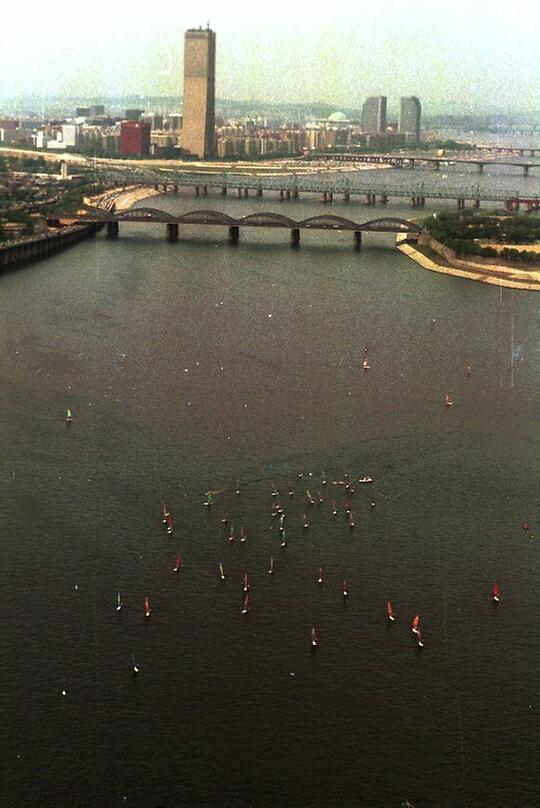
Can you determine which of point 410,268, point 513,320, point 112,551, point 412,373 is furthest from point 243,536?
point 410,268

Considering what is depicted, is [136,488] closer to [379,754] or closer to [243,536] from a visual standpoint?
[243,536]

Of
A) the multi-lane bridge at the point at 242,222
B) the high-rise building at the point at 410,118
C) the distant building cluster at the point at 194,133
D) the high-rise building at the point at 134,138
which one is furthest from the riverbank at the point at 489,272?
the high-rise building at the point at 410,118

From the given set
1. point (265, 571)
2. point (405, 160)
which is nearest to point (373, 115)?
point (405, 160)

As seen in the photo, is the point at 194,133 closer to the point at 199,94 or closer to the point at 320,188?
the point at 199,94

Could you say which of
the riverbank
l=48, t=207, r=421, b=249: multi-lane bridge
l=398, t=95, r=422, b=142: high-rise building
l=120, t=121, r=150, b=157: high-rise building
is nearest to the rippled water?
the riverbank

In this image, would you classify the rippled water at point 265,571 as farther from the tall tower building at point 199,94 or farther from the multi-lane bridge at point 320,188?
the tall tower building at point 199,94

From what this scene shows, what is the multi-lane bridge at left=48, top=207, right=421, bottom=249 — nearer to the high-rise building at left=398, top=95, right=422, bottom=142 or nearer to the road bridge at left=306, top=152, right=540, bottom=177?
the road bridge at left=306, top=152, right=540, bottom=177
